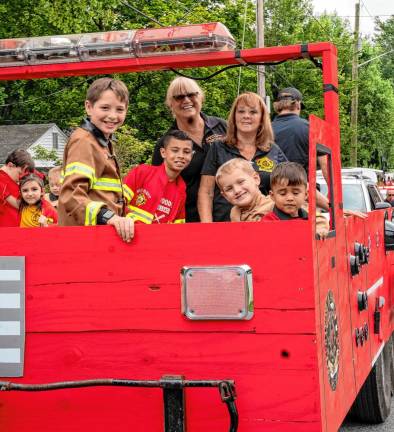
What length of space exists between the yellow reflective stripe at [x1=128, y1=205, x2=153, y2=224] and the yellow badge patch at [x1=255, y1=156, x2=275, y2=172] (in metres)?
0.69

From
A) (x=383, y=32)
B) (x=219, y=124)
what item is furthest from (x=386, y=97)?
(x=219, y=124)

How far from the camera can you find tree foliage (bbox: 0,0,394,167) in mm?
24977

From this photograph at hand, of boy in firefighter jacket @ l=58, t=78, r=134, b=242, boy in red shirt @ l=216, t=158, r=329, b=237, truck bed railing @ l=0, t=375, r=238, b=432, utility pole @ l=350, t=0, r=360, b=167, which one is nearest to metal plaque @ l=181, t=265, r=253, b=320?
truck bed railing @ l=0, t=375, r=238, b=432

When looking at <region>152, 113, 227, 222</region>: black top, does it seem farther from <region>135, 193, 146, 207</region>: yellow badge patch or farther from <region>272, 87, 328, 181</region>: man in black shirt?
<region>272, 87, 328, 181</region>: man in black shirt

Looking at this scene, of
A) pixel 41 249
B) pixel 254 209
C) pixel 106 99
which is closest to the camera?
pixel 41 249

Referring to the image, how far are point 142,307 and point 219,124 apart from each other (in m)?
2.54

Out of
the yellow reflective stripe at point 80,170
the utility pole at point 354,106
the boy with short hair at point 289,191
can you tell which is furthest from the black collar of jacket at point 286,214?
the utility pole at point 354,106

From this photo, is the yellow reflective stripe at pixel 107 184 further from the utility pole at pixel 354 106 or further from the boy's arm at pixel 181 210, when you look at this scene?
the utility pole at pixel 354 106

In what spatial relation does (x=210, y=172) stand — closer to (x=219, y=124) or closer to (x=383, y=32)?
(x=219, y=124)

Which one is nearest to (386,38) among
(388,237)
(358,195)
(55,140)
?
(55,140)

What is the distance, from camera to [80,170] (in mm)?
Result: 3857

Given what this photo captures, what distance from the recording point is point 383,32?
104 m

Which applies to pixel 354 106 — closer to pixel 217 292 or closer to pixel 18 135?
pixel 18 135

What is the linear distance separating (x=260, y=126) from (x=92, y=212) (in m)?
1.65
